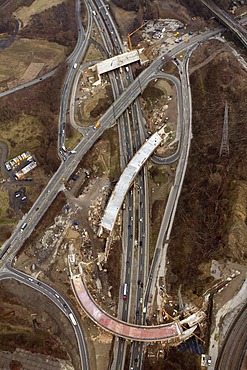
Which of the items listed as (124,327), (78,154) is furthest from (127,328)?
(78,154)

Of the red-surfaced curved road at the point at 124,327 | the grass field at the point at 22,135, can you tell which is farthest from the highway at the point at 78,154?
the red-surfaced curved road at the point at 124,327

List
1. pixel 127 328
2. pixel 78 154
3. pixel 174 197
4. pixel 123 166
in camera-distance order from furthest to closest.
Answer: pixel 78 154
pixel 123 166
pixel 174 197
pixel 127 328

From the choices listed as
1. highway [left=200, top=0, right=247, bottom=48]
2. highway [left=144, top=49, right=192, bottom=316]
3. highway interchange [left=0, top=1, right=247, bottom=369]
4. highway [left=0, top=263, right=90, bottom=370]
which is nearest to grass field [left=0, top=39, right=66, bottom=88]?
highway interchange [left=0, top=1, right=247, bottom=369]

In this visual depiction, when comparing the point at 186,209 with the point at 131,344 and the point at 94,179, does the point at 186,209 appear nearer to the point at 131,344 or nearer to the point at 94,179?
the point at 94,179

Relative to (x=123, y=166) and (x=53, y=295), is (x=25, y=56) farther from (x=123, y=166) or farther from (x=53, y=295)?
(x=53, y=295)

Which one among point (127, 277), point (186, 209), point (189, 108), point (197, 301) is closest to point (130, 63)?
point (189, 108)

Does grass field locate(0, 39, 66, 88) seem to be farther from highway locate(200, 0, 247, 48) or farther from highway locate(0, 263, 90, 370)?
highway locate(0, 263, 90, 370)
